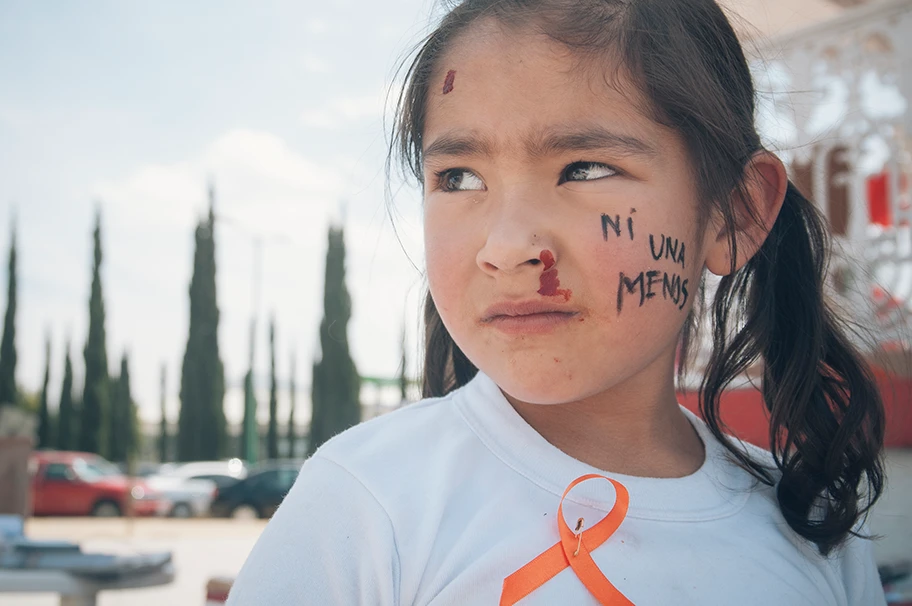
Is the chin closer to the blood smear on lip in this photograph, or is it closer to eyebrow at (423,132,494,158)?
the blood smear on lip

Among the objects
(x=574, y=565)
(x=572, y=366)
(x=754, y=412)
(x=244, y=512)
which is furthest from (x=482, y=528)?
(x=244, y=512)

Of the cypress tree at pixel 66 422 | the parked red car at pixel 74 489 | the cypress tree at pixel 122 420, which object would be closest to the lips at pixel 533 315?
the parked red car at pixel 74 489

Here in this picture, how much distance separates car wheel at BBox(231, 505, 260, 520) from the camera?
19.7 meters

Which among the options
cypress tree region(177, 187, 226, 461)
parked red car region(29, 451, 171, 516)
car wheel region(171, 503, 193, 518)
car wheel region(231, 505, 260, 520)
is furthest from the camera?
cypress tree region(177, 187, 226, 461)

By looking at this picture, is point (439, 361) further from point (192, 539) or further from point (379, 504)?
point (192, 539)

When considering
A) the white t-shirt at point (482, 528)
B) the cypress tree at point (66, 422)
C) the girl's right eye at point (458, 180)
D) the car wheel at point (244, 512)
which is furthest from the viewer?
the cypress tree at point (66, 422)

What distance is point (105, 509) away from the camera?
18.9 meters

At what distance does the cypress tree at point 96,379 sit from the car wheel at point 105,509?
38.7ft

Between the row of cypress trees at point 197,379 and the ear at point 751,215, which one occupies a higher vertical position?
the ear at point 751,215

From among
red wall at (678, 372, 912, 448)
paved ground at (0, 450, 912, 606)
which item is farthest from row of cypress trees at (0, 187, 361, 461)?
red wall at (678, 372, 912, 448)

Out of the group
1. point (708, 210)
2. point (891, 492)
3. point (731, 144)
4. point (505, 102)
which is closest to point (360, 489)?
point (505, 102)

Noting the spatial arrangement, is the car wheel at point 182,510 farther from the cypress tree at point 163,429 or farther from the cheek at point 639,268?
the cheek at point 639,268

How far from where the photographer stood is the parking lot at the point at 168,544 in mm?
7133

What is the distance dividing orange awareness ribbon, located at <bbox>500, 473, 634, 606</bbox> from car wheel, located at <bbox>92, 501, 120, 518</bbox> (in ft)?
65.7
